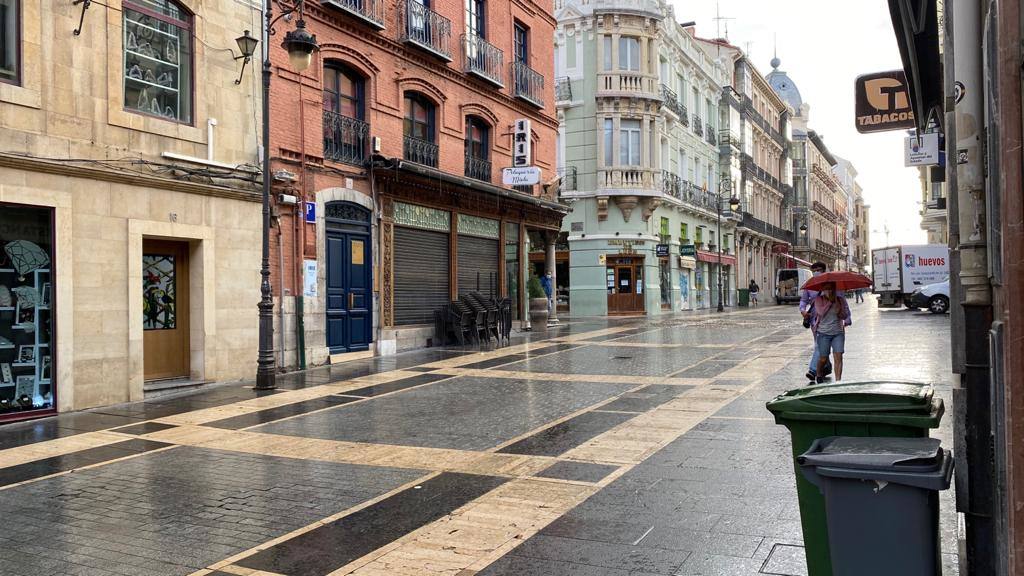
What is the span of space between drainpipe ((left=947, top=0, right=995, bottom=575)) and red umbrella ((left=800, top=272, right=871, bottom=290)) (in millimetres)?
7273

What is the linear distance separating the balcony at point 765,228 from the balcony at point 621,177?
710 inches

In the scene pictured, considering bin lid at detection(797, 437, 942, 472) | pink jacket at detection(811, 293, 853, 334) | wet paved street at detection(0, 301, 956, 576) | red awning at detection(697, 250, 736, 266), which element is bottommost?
wet paved street at detection(0, 301, 956, 576)

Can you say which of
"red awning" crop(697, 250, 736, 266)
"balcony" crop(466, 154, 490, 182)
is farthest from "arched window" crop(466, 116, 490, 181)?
"red awning" crop(697, 250, 736, 266)

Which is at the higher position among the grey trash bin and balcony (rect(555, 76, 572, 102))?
balcony (rect(555, 76, 572, 102))

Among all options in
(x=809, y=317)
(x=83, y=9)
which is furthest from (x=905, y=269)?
(x=83, y=9)

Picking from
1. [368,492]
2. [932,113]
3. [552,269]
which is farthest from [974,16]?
[552,269]

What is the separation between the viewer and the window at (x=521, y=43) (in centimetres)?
2412

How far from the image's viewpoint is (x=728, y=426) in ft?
27.2

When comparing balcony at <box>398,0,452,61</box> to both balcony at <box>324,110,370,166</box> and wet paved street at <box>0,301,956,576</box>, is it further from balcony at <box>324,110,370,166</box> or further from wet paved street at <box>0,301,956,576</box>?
wet paved street at <box>0,301,956,576</box>

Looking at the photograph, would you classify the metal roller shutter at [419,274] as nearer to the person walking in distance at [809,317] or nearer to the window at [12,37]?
the window at [12,37]

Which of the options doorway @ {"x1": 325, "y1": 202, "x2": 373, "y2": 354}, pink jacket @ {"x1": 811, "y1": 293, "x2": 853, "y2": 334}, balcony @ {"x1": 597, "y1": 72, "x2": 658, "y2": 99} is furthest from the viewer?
balcony @ {"x1": 597, "y1": 72, "x2": 658, "y2": 99}

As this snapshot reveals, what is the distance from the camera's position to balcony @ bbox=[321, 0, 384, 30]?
51.9 ft

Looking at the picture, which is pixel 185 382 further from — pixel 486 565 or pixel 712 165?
pixel 712 165

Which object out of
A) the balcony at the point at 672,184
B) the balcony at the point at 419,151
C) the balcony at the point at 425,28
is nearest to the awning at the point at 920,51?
the balcony at the point at 419,151
